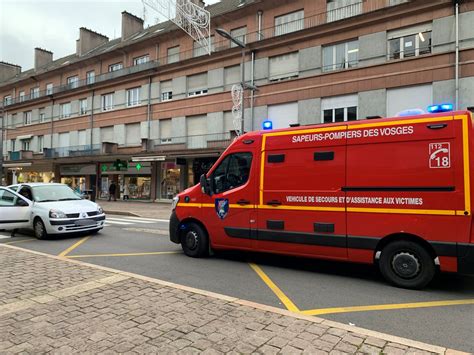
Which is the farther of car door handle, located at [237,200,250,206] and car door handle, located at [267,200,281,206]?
car door handle, located at [237,200,250,206]

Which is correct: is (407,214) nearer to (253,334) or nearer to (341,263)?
(341,263)

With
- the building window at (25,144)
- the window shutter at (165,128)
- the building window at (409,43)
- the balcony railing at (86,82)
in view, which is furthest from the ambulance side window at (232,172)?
the building window at (25,144)

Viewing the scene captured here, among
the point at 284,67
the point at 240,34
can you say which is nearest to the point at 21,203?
the point at 284,67

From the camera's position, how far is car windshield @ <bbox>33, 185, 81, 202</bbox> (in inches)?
403

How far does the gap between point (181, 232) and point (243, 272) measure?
195cm

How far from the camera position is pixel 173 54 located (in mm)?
27391

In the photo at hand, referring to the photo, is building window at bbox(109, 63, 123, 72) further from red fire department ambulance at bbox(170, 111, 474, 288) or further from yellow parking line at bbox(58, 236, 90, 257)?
red fire department ambulance at bbox(170, 111, 474, 288)

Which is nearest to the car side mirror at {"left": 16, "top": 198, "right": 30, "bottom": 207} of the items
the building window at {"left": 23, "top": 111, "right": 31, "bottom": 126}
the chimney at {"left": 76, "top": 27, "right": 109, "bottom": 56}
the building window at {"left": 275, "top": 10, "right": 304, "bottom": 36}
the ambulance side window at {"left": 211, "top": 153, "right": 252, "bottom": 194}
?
the ambulance side window at {"left": 211, "top": 153, "right": 252, "bottom": 194}

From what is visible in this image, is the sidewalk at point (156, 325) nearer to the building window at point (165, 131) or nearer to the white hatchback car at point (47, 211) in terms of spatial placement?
the white hatchback car at point (47, 211)

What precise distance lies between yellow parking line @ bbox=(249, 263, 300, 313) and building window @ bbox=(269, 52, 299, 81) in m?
16.9

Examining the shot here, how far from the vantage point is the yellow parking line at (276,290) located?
438cm

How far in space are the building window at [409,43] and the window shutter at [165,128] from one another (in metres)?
15.2

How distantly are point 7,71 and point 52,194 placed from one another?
4700cm

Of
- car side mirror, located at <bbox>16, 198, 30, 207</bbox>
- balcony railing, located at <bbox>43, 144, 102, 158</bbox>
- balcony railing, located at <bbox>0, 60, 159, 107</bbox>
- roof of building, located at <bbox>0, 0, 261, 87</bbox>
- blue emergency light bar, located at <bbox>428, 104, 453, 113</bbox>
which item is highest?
roof of building, located at <bbox>0, 0, 261, 87</bbox>
